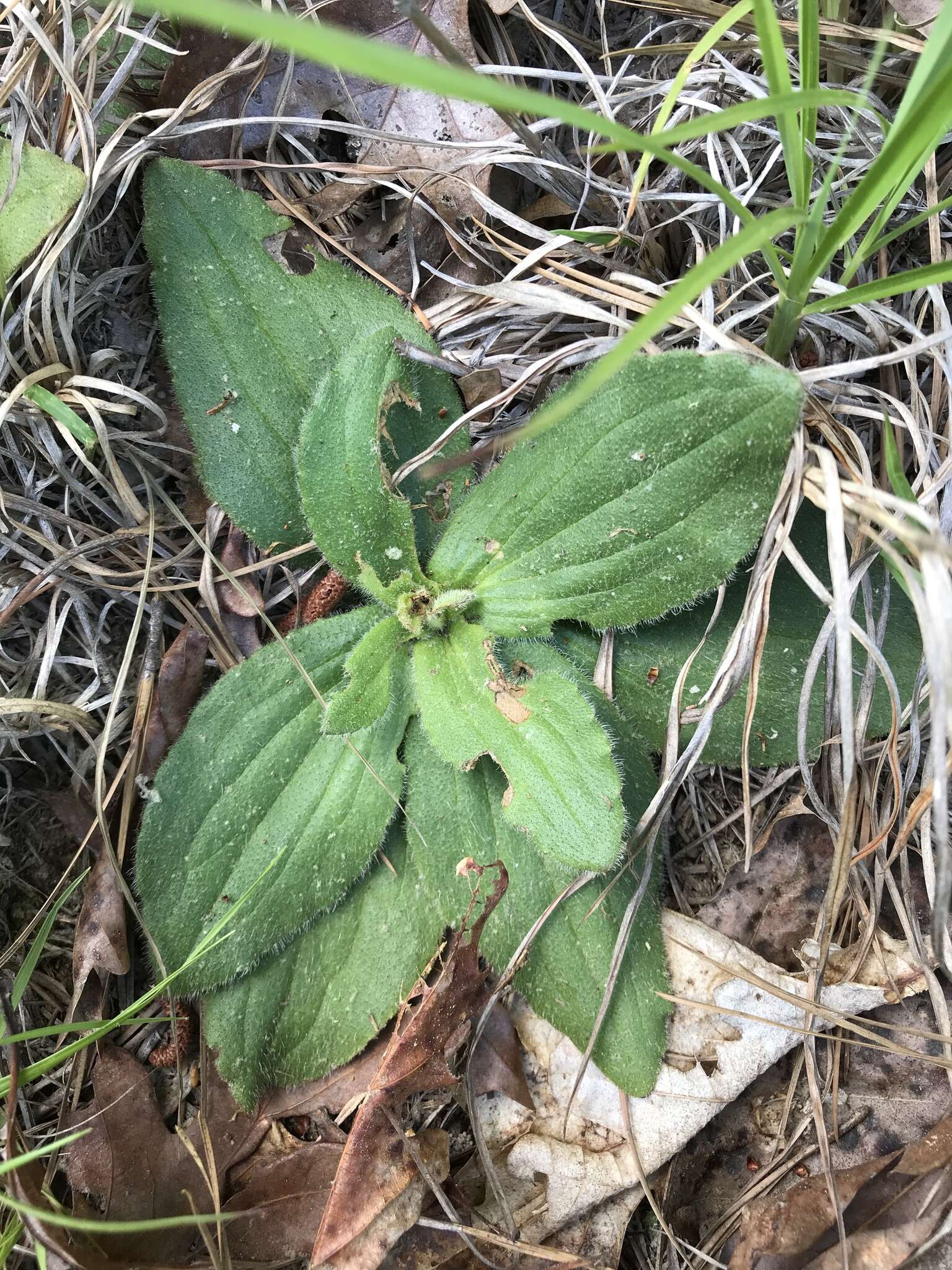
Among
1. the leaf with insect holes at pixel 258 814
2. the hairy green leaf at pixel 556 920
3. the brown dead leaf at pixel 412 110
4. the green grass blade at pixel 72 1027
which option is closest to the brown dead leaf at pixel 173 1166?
the green grass blade at pixel 72 1027

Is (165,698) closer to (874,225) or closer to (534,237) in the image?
(534,237)

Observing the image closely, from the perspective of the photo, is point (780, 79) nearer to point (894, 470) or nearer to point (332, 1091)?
point (894, 470)

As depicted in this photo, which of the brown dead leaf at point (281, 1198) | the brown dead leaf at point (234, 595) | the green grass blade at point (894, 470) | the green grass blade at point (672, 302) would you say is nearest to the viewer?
the green grass blade at point (672, 302)

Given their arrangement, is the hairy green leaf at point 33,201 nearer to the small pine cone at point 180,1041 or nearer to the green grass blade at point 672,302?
the green grass blade at point 672,302

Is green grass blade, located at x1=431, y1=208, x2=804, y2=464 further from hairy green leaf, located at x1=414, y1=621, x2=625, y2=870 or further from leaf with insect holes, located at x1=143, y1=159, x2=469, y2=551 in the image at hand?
leaf with insect holes, located at x1=143, y1=159, x2=469, y2=551

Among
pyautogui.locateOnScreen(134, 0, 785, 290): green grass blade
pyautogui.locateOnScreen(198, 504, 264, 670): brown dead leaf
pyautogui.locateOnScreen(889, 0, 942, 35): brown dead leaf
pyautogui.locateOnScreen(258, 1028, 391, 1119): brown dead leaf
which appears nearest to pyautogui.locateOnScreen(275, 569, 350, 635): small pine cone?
pyautogui.locateOnScreen(198, 504, 264, 670): brown dead leaf

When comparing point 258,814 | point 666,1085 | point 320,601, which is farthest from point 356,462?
point 666,1085
